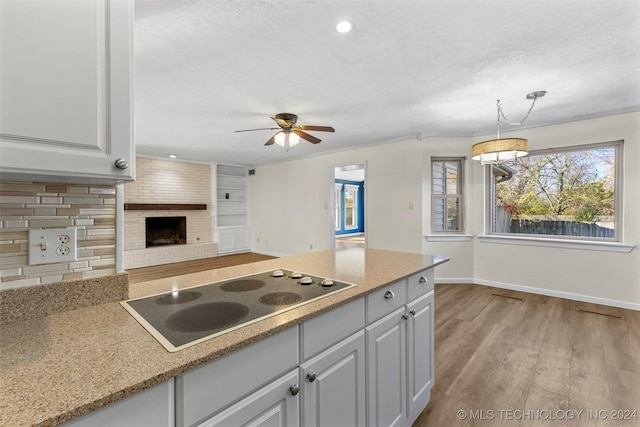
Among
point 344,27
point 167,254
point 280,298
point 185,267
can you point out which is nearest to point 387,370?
point 280,298

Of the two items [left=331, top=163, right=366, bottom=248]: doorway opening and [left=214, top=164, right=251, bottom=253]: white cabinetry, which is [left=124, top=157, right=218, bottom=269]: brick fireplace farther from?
[left=331, top=163, right=366, bottom=248]: doorway opening

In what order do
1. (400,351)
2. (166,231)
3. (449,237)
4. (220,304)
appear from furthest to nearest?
(166,231) < (449,237) < (400,351) < (220,304)

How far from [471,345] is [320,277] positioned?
197 centimetres

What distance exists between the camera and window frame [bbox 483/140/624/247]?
11.6 ft

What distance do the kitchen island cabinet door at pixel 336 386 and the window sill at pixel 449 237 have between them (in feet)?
12.1

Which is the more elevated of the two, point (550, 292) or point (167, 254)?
point (167, 254)

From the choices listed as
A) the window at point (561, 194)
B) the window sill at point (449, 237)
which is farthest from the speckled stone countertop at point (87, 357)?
the window at point (561, 194)

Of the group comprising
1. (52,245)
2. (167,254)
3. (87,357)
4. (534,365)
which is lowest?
(534,365)

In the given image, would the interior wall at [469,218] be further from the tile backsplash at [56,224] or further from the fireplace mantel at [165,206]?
the tile backsplash at [56,224]

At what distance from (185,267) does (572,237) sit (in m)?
6.47

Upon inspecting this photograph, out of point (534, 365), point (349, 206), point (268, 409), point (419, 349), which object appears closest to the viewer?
point (268, 409)

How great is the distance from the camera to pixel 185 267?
585cm

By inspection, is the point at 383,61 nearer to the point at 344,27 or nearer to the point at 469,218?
the point at 344,27

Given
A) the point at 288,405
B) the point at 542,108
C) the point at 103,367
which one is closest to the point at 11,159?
the point at 103,367
